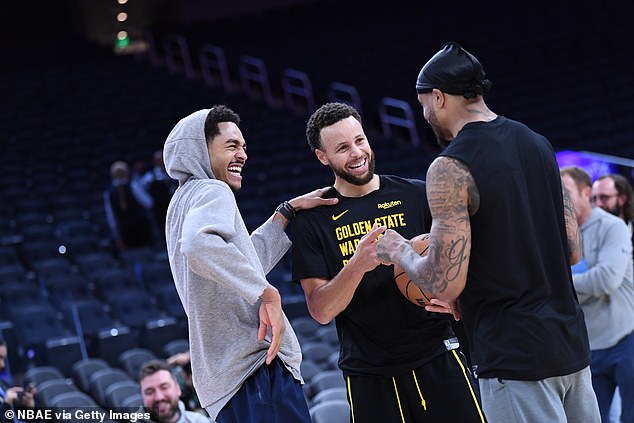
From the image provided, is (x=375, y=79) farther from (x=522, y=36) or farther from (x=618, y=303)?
(x=618, y=303)

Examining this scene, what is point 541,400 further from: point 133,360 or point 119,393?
point 133,360

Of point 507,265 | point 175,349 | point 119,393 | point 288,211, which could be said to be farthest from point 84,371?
point 507,265

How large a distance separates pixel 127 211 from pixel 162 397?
5.57m

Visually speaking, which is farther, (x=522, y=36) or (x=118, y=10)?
(x=118, y=10)

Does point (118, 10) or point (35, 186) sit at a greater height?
point (118, 10)

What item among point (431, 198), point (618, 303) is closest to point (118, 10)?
point (618, 303)

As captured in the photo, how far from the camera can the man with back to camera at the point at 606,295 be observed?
15.0 ft

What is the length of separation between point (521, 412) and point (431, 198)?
67 centimetres

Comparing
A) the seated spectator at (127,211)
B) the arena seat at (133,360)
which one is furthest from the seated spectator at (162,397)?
the seated spectator at (127,211)

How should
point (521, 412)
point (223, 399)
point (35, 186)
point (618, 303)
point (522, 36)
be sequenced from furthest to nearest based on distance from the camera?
point (522, 36)
point (35, 186)
point (618, 303)
point (223, 399)
point (521, 412)

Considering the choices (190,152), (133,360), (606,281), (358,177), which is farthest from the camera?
(133,360)

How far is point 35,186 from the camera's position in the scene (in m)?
12.4

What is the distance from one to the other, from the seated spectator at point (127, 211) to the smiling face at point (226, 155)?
7418mm

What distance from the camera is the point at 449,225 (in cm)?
263
